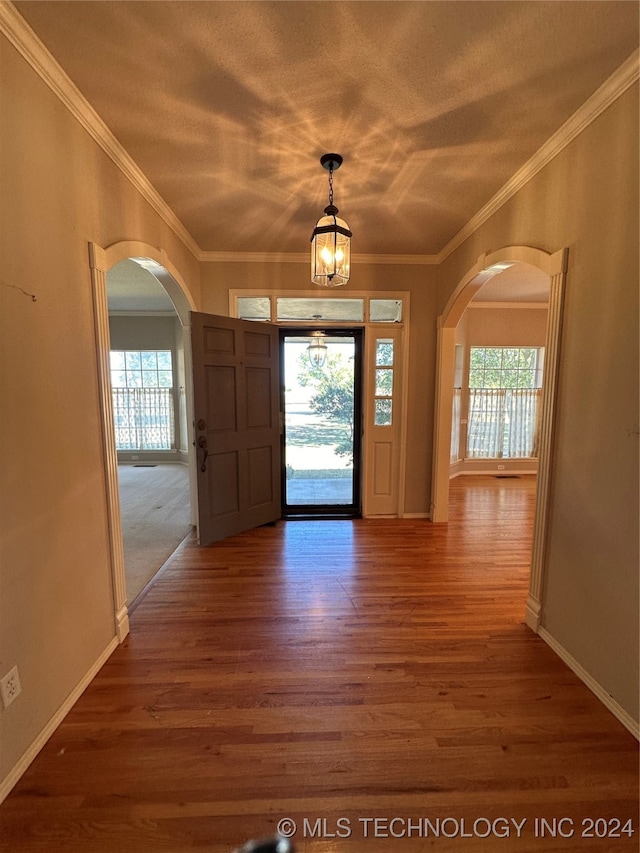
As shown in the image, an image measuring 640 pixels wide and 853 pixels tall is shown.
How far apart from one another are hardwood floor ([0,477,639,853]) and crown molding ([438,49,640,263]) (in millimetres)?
2727

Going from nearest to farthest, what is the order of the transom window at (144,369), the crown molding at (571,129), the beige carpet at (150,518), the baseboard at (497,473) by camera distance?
the crown molding at (571,129) < the beige carpet at (150,518) < the baseboard at (497,473) < the transom window at (144,369)

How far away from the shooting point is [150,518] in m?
3.99

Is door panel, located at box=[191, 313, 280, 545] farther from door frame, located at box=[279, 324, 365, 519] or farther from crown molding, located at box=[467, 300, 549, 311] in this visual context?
crown molding, located at box=[467, 300, 549, 311]

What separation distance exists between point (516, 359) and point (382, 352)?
360 cm

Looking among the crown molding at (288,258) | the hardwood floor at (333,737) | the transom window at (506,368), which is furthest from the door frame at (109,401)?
the transom window at (506,368)

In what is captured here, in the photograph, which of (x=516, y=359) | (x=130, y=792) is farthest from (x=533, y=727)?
(x=516, y=359)

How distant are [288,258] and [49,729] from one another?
147 inches

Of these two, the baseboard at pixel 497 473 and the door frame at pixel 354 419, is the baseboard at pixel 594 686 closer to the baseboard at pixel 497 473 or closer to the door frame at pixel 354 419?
the door frame at pixel 354 419

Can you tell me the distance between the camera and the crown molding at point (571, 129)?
4.78 ft

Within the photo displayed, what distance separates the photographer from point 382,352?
376 centimetres

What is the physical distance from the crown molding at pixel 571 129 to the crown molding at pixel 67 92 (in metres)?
2.32

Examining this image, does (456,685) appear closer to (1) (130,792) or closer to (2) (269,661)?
(2) (269,661)

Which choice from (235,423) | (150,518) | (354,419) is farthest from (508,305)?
(150,518)

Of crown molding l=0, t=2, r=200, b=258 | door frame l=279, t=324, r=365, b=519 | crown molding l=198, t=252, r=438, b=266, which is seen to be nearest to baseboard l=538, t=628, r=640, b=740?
door frame l=279, t=324, r=365, b=519
